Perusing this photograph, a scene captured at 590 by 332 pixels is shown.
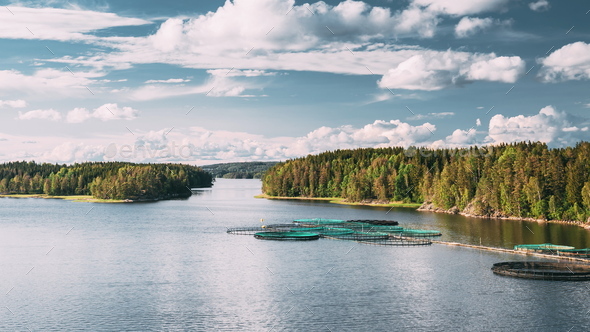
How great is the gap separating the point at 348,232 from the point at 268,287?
54397 millimetres

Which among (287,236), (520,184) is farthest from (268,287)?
(520,184)

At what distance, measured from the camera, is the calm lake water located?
50.3 m

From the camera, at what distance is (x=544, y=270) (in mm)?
70562

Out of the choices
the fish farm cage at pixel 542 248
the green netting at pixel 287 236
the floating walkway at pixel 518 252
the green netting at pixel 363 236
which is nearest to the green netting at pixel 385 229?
the green netting at pixel 363 236

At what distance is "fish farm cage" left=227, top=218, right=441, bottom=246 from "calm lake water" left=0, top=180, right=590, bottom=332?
4.50m

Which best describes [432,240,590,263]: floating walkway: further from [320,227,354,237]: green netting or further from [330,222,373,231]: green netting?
[330,222,373,231]: green netting

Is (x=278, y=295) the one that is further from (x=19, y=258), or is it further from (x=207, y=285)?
(x=19, y=258)

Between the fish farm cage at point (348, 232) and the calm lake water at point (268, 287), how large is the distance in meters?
4.50

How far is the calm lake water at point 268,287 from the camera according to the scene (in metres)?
50.3

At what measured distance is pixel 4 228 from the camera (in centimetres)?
12731

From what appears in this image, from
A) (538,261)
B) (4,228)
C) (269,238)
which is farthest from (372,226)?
(4,228)

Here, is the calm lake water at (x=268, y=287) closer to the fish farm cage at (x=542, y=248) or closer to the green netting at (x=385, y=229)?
the fish farm cage at (x=542, y=248)

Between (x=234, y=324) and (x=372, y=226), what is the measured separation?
8134cm

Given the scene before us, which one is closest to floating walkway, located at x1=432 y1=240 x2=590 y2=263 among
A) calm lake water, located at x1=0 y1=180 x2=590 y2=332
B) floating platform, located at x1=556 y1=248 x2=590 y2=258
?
floating platform, located at x1=556 y1=248 x2=590 y2=258
